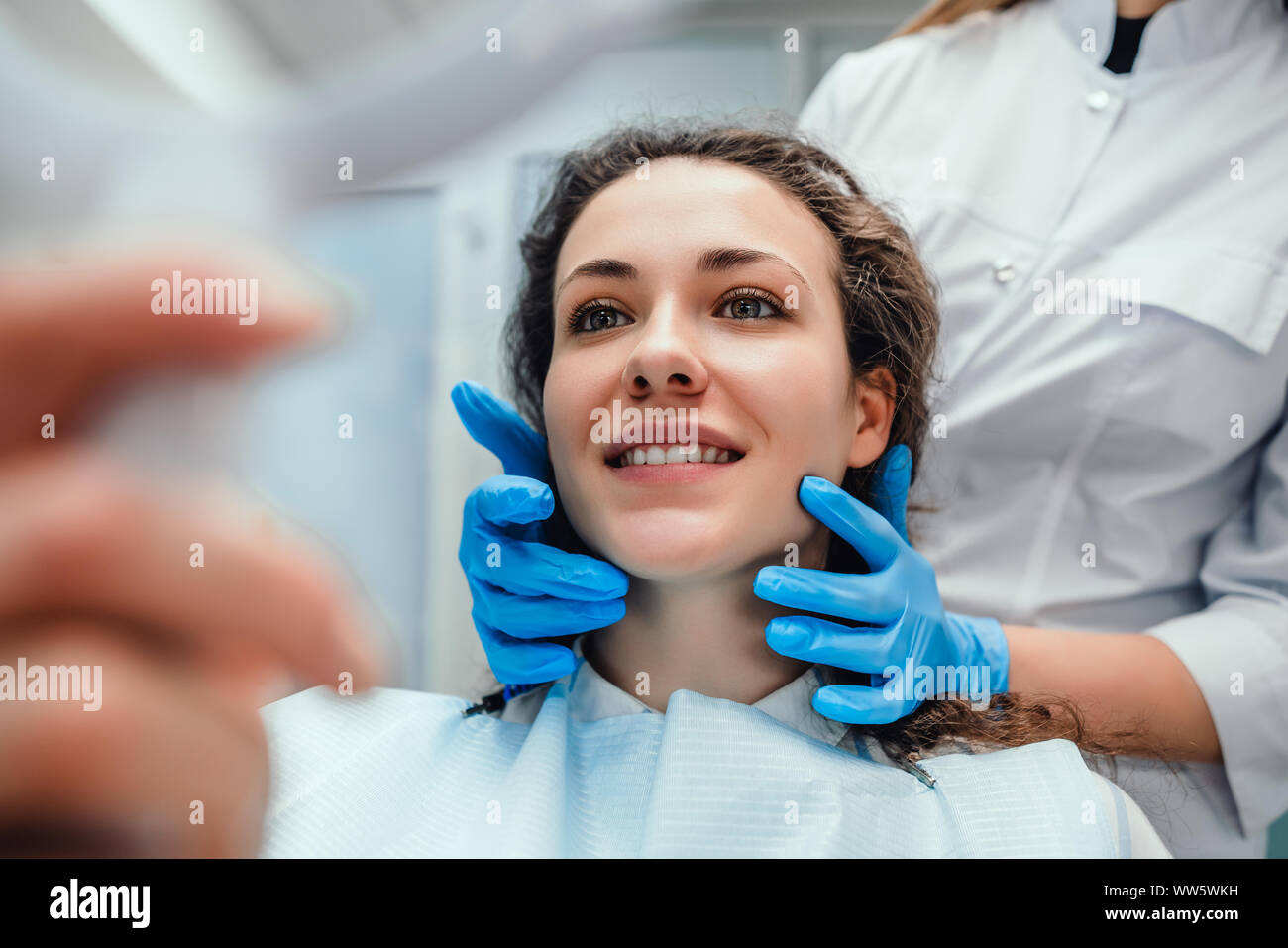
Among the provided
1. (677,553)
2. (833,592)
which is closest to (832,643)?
(833,592)

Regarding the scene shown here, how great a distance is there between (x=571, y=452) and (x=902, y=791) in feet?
1.66

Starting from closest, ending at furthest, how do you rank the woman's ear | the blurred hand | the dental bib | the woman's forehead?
the blurred hand, the dental bib, the woman's forehead, the woman's ear

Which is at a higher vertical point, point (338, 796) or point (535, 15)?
point (535, 15)

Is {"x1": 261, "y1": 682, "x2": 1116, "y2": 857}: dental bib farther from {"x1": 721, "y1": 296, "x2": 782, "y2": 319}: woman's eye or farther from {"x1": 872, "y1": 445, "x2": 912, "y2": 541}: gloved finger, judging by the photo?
{"x1": 721, "y1": 296, "x2": 782, "y2": 319}: woman's eye

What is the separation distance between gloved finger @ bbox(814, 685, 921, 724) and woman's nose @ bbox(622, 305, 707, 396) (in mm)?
356

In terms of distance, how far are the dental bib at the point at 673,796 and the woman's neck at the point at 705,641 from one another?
4 centimetres

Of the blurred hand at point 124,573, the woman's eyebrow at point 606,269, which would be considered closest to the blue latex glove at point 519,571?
the woman's eyebrow at point 606,269

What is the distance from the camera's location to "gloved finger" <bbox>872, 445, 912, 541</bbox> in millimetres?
1111

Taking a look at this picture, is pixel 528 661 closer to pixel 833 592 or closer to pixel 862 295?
pixel 833 592

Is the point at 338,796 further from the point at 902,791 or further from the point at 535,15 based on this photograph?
the point at 535,15

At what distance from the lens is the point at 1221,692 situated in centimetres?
108

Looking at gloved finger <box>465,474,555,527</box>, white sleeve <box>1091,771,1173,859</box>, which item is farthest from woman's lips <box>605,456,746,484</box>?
white sleeve <box>1091,771,1173,859</box>

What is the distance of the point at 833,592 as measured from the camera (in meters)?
0.94

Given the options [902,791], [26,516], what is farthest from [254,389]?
[902,791]
